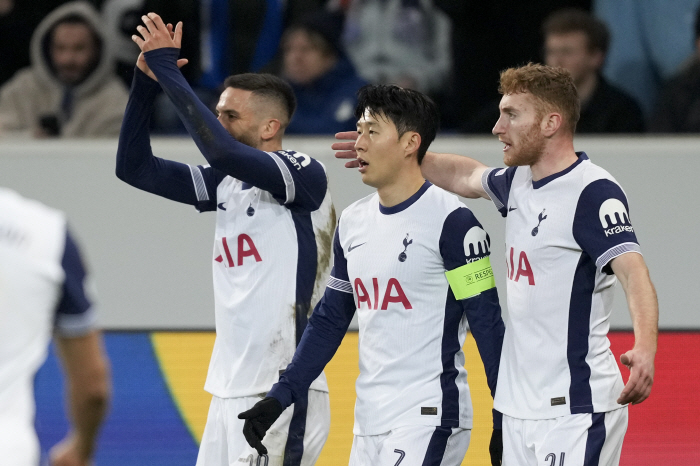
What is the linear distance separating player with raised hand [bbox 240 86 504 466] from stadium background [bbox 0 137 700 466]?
78.0 inches

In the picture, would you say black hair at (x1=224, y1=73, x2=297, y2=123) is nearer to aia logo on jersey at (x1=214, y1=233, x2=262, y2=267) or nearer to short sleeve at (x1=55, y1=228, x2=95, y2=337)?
aia logo on jersey at (x1=214, y1=233, x2=262, y2=267)

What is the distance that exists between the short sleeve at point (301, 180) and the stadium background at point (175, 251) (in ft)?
5.48

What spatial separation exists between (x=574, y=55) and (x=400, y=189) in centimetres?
291

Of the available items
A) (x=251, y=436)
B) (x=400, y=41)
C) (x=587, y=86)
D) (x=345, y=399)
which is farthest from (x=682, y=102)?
(x=251, y=436)

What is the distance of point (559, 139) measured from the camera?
341 centimetres

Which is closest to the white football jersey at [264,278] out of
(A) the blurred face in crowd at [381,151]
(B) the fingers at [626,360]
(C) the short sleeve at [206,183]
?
(C) the short sleeve at [206,183]

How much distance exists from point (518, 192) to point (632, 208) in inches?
106

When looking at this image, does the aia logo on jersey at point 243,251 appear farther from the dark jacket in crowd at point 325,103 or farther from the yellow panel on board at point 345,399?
the dark jacket in crowd at point 325,103

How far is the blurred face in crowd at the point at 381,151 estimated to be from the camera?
3.51 m

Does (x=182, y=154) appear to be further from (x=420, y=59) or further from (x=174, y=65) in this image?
(x=174, y=65)

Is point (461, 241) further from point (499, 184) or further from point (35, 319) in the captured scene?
point (35, 319)

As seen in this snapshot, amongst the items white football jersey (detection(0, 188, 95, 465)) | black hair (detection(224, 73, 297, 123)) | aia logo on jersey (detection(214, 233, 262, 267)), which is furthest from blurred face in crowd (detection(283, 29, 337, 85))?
white football jersey (detection(0, 188, 95, 465))

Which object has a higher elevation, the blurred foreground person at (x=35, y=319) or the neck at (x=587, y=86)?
the neck at (x=587, y=86)

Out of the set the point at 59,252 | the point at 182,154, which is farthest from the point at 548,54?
the point at 59,252
